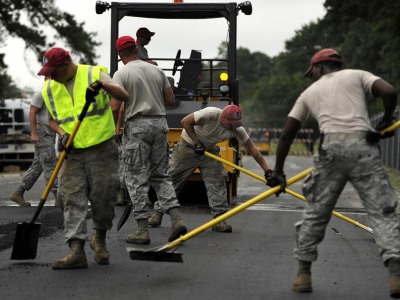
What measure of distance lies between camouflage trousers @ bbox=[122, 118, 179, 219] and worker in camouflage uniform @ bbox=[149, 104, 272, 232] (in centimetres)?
134

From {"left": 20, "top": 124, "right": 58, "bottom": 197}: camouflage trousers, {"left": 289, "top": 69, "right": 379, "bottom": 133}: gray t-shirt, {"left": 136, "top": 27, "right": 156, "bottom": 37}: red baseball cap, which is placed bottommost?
{"left": 20, "top": 124, "right": 58, "bottom": 197}: camouflage trousers

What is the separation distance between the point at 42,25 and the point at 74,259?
2775 cm

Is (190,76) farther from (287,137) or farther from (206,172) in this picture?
(287,137)

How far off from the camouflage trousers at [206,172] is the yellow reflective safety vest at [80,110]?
111 inches

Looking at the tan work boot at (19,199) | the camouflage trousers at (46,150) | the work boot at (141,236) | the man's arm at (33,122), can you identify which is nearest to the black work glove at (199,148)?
the work boot at (141,236)

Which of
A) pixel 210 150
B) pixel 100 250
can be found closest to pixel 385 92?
pixel 100 250

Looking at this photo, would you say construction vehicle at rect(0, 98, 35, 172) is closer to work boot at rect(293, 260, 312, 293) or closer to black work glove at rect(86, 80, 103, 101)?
black work glove at rect(86, 80, 103, 101)

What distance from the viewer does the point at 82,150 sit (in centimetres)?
738

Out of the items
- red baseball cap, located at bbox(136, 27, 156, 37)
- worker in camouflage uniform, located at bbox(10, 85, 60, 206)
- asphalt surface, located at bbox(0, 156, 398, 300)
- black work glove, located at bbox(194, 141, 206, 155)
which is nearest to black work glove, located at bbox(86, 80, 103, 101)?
asphalt surface, located at bbox(0, 156, 398, 300)

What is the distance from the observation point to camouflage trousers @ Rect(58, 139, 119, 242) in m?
7.29

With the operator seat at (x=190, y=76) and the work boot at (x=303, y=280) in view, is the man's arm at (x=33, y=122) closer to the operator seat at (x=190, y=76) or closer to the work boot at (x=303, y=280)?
the operator seat at (x=190, y=76)

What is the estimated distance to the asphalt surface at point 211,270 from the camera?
6316 millimetres

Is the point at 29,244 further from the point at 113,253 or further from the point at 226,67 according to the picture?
the point at 226,67

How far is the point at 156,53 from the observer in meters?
13.1
